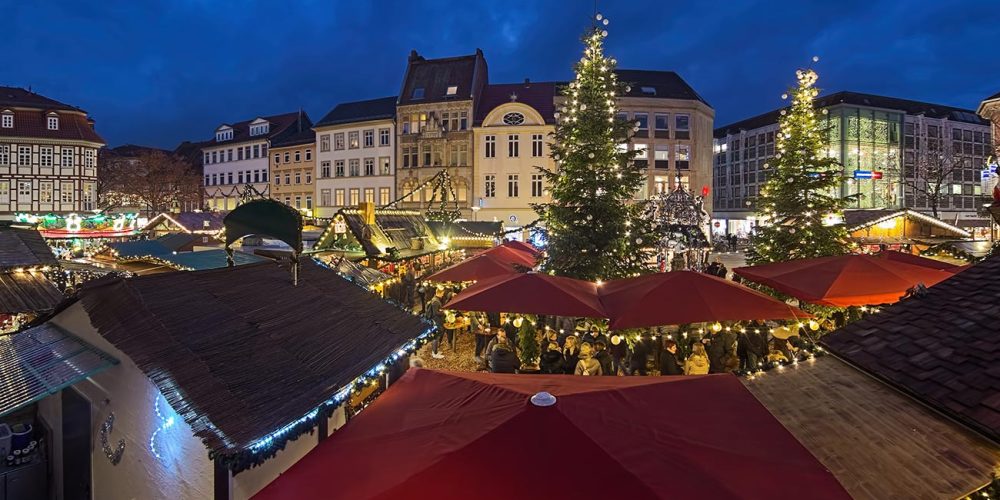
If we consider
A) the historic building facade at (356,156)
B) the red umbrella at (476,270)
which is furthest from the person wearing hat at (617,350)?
the historic building facade at (356,156)

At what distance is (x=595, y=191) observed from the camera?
15023 mm

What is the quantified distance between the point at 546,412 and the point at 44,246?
A: 40.7 feet

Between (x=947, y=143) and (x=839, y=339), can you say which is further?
(x=947, y=143)

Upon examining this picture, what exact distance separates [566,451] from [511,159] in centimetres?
4206

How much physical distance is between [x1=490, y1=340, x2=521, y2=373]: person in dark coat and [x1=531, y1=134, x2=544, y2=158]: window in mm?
35637

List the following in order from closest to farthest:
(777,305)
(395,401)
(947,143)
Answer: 1. (395,401)
2. (777,305)
3. (947,143)

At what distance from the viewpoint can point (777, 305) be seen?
9.52m

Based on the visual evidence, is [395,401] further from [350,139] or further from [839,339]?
[350,139]

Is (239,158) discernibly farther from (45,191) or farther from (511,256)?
(511,256)

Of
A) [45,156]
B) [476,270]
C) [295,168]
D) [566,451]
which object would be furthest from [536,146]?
[45,156]

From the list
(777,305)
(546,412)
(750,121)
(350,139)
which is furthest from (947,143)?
(546,412)

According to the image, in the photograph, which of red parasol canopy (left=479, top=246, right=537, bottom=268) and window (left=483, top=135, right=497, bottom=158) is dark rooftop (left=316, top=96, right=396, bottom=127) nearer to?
window (left=483, top=135, right=497, bottom=158)

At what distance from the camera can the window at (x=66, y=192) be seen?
51.3 m

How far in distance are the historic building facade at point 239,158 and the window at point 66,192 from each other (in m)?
11.4
